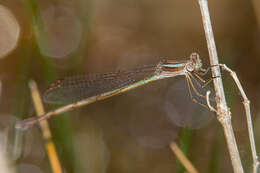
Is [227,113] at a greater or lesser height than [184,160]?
greater

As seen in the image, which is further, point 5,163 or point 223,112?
point 5,163

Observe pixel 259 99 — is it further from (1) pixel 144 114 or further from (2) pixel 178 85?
(1) pixel 144 114

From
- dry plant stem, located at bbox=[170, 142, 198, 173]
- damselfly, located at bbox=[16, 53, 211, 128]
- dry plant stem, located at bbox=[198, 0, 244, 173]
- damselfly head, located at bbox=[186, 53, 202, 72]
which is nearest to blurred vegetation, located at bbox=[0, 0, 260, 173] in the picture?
damselfly, located at bbox=[16, 53, 211, 128]

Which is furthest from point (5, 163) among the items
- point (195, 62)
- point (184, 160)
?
point (195, 62)

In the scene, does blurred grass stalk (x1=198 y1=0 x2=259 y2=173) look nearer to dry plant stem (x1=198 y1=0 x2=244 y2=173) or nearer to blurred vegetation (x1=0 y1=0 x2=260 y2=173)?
dry plant stem (x1=198 y1=0 x2=244 y2=173)

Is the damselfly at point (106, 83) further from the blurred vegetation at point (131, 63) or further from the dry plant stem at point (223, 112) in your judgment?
the dry plant stem at point (223, 112)

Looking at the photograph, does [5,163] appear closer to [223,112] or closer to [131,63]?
[223,112]

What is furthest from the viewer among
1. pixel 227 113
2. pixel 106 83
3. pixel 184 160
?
pixel 106 83
